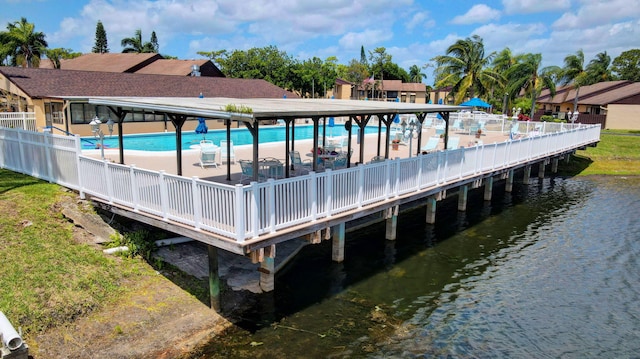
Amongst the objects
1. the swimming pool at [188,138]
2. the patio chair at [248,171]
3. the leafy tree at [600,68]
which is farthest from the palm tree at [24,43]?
the leafy tree at [600,68]

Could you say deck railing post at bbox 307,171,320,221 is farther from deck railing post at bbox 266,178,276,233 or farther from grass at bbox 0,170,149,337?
grass at bbox 0,170,149,337

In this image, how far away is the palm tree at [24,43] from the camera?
4541 cm

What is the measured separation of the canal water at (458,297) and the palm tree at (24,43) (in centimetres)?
4491

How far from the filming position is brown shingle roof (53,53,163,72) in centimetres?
4919

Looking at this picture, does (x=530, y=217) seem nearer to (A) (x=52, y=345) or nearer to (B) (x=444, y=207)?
(B) (x=444, y=207)

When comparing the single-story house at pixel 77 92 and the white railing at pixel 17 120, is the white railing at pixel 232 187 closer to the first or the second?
the white railing at pixel 17 120

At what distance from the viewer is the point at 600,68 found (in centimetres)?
6844

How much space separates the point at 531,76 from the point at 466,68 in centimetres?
732

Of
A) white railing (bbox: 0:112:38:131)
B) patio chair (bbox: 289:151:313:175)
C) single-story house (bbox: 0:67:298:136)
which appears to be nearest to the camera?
patio chair (bbox: 289:151:313:175)

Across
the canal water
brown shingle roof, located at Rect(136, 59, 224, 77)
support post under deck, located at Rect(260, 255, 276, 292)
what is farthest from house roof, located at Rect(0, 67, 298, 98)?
the canal water

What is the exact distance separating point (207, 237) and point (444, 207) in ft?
48.0

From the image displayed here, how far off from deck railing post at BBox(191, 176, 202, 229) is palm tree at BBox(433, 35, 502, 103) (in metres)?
36.9

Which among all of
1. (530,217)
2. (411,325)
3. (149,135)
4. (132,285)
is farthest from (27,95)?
(530,217)

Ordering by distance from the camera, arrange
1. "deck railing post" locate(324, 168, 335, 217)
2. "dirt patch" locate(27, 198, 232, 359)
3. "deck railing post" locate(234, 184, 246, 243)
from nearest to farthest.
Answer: "dirt patch" locate(27, 198, 232, 359) < "deck railing post" locate(234, 184, 246, 243) < "deck railing post" locate(324, 168, 335, 217)
